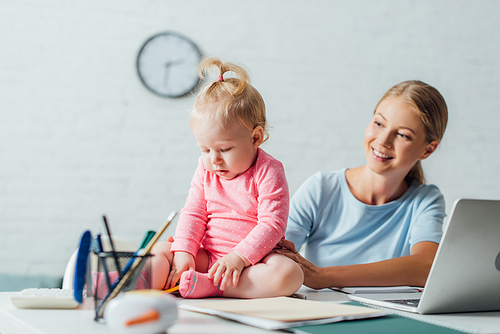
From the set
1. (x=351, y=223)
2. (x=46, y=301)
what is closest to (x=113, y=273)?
(x=46, y=301)

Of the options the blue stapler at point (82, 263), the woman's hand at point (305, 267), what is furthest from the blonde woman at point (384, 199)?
the blue stapler at point (82, 263)

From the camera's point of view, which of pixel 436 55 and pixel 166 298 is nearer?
pixel 166 298

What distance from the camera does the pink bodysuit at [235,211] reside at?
911mm

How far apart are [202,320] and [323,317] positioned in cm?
16

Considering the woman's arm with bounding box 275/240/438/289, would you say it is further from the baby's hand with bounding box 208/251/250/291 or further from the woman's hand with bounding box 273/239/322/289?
the baby's hand with bounding box 208/251/250/291

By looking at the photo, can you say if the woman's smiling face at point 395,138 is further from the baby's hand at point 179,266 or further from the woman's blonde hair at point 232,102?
the baby's hand at point 179,266

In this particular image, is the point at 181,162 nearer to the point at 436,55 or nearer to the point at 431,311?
the point at 436,55

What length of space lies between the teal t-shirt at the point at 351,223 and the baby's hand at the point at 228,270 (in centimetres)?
63

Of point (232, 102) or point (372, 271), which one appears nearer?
point (232, 102)

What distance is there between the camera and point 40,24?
288 centimetres

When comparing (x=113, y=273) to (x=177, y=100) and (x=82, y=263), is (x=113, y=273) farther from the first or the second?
(x=177, y=100)

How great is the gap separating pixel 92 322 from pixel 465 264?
561 mm

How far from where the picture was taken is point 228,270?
0.80 meters

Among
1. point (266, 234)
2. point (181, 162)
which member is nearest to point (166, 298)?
point (266, 234)
